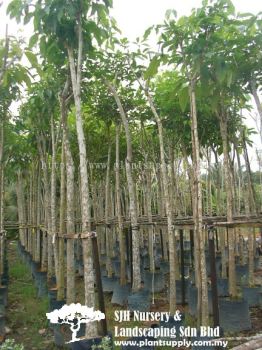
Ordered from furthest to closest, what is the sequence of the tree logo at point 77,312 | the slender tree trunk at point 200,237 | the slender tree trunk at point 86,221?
the slender tree trunk at point 200,237
the slender tree trunk at point 86,221
the tree logo at point 77,312

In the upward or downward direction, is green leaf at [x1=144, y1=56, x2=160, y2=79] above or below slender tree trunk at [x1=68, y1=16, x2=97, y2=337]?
above

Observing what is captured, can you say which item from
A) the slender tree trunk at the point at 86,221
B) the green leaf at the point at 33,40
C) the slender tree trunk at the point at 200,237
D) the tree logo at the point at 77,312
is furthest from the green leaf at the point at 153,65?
the tree logo at the point at 77,312

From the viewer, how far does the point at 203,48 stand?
429 cm

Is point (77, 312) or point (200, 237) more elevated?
point (200, 237)

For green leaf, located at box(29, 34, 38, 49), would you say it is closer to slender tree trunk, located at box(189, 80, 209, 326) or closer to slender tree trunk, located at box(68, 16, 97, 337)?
slender tree trunk, located at box(68, 16, 97, 337)

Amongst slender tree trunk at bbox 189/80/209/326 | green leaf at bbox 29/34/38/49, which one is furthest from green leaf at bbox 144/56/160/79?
green leaf at bbox 29/34/38/49

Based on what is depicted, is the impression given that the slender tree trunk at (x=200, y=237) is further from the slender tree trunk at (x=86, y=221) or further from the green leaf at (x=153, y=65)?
the slender tree trunk at (x=86, y=221)

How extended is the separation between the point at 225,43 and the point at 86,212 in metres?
2.41

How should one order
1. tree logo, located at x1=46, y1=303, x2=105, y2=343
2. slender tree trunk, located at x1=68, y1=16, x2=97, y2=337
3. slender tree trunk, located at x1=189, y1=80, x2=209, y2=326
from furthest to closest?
slender tree trunk, located at x1=189, y1=80, x2=209, y2=326 → slender tree trunk, located at x1=68, y1=16, x2=97, y2=337 → tree logo, located at x1=46, y1=303, x2=105, y2=343

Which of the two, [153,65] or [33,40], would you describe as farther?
[153,65]

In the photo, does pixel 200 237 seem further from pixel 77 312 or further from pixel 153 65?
pixel 153 65

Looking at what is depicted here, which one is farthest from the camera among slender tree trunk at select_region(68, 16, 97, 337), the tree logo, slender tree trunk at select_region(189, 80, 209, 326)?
slender tree trunk at select_region(189, 80, 209, 326)

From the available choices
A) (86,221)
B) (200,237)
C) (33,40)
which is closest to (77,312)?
(86,221)

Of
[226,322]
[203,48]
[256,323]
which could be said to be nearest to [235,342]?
[226,322]
